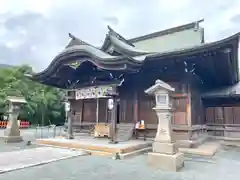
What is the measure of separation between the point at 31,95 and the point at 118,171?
72.7 ft

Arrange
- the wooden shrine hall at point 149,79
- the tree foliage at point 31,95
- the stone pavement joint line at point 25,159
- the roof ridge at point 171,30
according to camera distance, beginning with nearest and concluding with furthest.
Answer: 1. the stone pavement joint line at point 25,159
2. the wooden shrine hall at point 149,79
3. the roof ridge at point 171,30
4. the tree foliage at point 31,95

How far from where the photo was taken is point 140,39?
15.6m

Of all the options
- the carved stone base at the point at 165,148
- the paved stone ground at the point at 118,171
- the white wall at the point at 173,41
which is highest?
the white wall at the point at 173,41

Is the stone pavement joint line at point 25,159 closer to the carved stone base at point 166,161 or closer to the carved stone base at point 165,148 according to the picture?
the carved stone base at point 166,161

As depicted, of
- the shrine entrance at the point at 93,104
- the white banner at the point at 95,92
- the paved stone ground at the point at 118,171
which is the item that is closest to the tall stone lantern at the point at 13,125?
the shrine entrance at the point at 93,104

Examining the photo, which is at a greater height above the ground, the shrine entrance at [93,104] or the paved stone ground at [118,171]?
the shrine entrance at [93,104]

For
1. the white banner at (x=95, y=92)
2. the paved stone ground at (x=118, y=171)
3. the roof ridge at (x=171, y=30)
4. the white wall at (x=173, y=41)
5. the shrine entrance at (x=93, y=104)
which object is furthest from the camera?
the roof ridge at (x=171, y=30)

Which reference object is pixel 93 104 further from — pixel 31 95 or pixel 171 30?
pixel 31 95

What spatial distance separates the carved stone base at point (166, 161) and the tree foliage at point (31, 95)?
726 inches

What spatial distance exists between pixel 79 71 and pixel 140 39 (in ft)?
22.4

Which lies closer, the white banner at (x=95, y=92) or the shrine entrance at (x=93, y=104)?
the white banner at (x=95, y=92)

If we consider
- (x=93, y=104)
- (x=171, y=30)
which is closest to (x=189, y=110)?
(x=93, y=104)

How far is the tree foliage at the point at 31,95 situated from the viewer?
22.9m

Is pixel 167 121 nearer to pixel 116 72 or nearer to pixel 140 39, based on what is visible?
pixel 116 72
